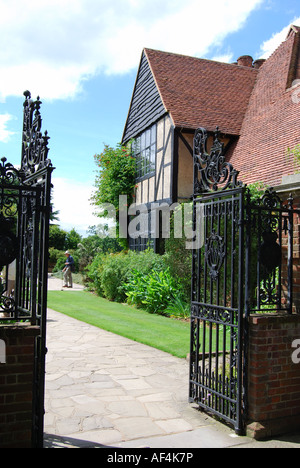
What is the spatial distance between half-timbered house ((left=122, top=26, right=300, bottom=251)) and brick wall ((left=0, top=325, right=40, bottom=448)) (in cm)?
1000

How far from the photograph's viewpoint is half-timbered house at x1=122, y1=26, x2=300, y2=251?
1377 centimetres

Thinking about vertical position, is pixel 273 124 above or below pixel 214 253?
above

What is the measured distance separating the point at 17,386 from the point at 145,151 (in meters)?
14.9

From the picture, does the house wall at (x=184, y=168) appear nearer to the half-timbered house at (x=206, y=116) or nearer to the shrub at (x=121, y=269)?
the half-timbered house at (x=206, y=116)

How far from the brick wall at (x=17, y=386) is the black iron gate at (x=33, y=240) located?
10cm

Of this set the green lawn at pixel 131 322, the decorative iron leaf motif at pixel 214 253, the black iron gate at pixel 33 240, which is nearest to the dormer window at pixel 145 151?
the green lawn at pixel 131 322

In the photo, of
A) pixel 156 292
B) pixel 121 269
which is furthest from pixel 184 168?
pixel 156 292

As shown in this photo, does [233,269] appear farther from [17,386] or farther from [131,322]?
[131,322]

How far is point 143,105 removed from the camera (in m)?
17.9

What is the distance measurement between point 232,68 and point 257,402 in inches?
707

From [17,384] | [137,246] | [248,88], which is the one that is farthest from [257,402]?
[248,88]

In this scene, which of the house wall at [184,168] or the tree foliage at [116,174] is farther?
the tree foliage at [116,174]

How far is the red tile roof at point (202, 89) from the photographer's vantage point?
15.5m

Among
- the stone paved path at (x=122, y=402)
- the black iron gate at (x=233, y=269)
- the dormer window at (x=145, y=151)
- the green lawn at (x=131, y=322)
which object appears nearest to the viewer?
the stone paved path at (x=122, y=402)
